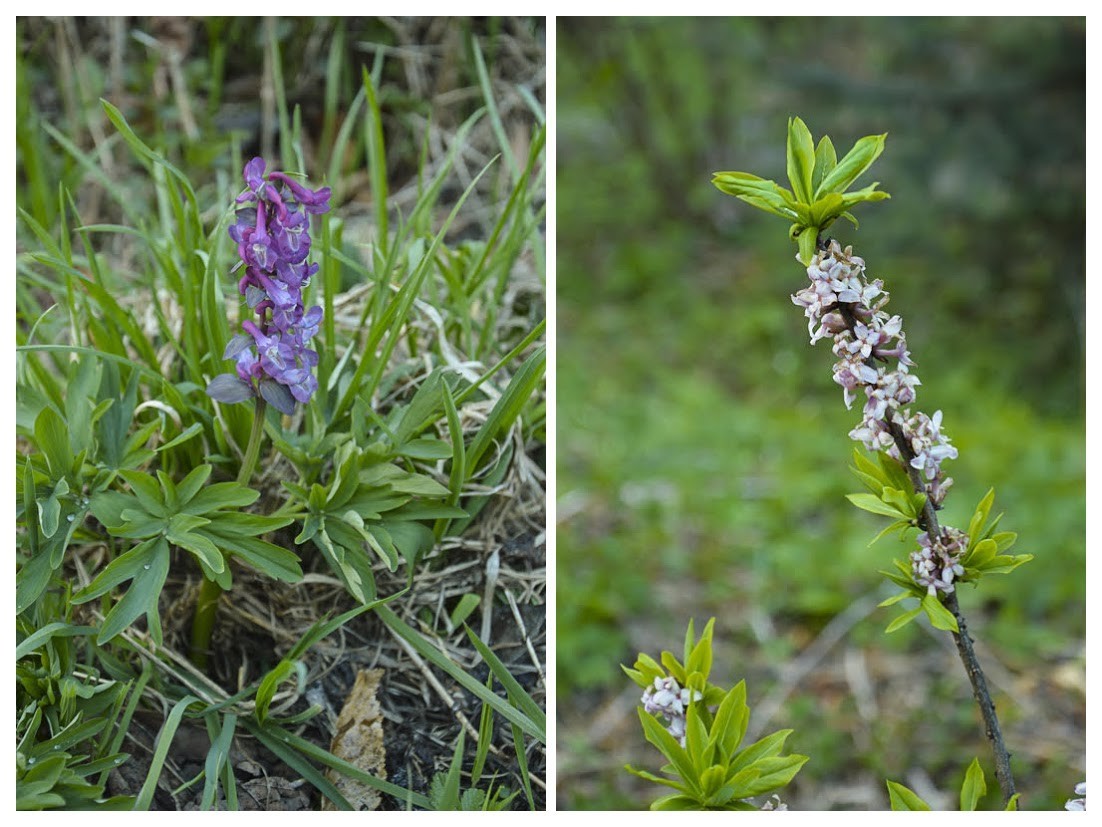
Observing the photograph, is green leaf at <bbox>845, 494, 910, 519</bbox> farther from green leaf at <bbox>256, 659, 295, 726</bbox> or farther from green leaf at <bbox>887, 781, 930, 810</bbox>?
green leaf at <bbox>256, 659, 295, 726</bbox>

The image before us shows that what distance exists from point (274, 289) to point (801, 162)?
0.39 metres

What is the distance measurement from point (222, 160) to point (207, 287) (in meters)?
0.62

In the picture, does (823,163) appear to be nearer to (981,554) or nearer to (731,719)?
(981,554)

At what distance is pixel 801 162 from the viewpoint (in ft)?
2.38

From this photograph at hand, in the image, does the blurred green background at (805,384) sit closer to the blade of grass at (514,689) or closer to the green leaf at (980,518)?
the blade of grass at (514,689)

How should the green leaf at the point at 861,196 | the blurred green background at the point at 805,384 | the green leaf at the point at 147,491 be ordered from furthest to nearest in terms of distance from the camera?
the blurred green background at the point at 805,384, the green leaf at the point at 147,491, the green leaf at the point at 861,196

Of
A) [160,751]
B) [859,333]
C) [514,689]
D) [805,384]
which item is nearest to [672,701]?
[514,689]

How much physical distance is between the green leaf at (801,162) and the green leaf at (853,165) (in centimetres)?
1

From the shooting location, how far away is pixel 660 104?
3.74m

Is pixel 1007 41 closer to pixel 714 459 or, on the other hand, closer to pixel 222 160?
pixel 714 459

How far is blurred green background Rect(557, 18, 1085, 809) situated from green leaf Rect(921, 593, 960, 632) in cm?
87

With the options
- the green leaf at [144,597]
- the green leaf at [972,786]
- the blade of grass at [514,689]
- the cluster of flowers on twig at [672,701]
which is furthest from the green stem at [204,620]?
the green leaf at [972,786]

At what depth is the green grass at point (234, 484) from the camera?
35.1 inches
